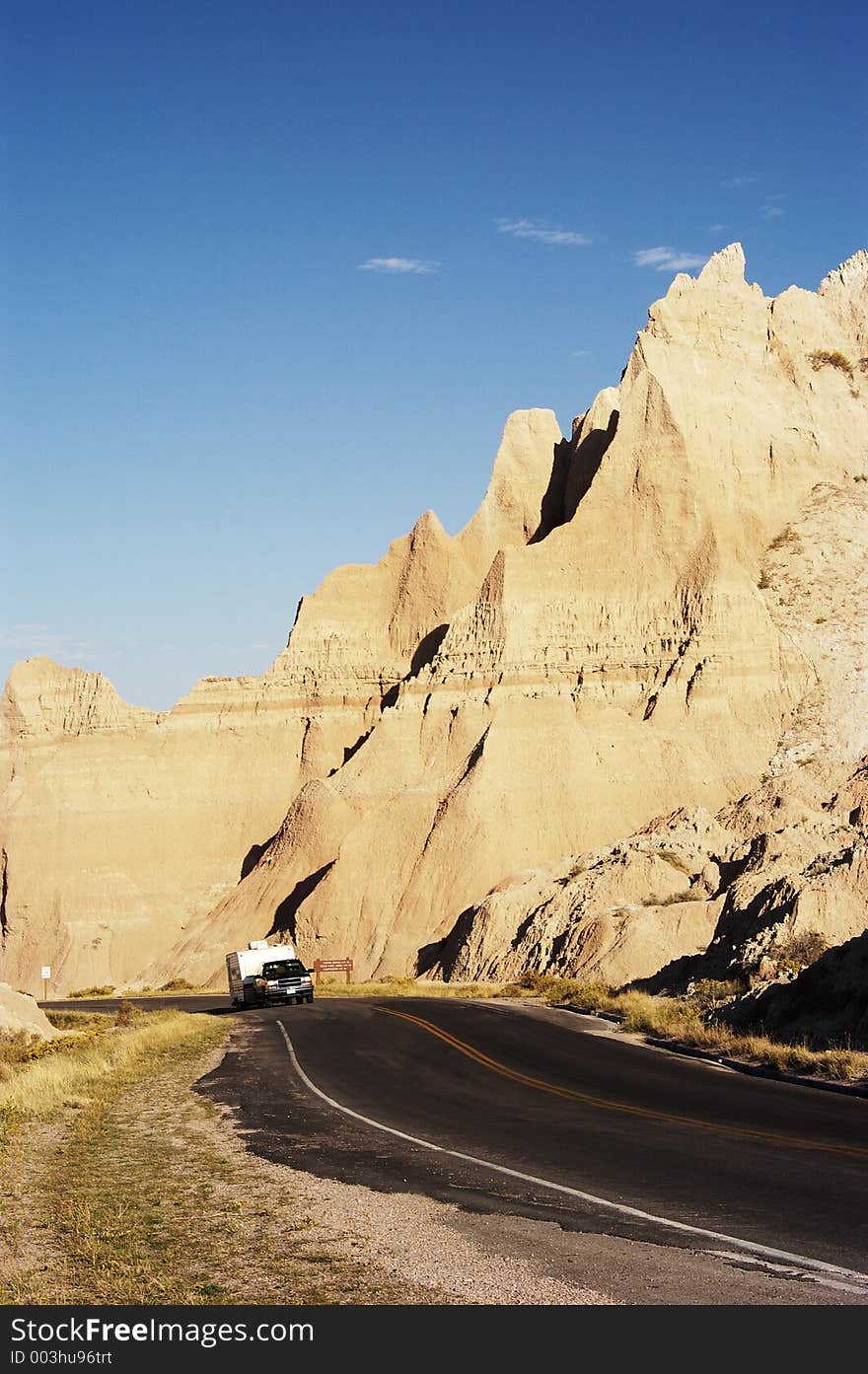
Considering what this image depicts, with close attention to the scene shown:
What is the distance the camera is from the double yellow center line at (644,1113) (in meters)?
14.2

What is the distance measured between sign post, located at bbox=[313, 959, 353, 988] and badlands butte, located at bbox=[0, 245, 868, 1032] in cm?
243

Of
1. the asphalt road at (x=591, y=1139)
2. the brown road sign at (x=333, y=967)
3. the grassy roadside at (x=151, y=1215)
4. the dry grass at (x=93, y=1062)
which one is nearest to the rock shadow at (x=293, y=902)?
the brown road sign at (x=333, y=967)

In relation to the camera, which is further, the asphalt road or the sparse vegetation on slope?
the sparse vegetation on slope

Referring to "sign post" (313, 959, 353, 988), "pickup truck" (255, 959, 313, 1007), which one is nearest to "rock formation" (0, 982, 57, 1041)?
"pickup truck" (255, 959, 313, 1007)

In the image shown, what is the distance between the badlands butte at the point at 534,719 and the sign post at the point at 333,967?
2433 millimetres

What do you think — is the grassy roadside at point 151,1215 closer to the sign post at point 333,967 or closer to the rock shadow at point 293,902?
the sign post at point 333,967

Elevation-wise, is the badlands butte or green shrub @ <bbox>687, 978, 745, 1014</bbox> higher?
the badlands butte

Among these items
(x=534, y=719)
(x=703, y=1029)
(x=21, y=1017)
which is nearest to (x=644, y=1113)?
(x=703, y=1029)

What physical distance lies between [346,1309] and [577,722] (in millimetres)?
67951

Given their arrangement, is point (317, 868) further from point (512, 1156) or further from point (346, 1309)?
point (346, 1309)

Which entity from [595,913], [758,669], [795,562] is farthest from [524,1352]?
[795,562]

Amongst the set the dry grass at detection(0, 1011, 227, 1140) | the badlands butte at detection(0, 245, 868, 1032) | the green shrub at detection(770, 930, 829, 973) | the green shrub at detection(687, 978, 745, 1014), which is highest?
the badlands butte at detection(0, 245, 868, 1032)

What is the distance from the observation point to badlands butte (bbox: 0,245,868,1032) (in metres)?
68.6

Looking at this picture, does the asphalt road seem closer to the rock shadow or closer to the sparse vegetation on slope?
the rock shadow
